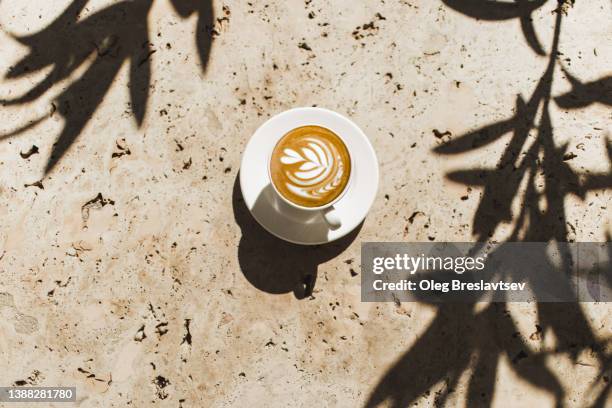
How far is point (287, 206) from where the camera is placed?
4.33ft

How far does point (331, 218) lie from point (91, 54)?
0.87m

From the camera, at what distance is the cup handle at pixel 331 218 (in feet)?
3.96

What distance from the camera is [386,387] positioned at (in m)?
1.46

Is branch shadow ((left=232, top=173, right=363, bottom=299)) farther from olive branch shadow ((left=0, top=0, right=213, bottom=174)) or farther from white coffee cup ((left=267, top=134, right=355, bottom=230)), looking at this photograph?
olive branch shadow ((left=0, top=0, right=213, bottom=174))

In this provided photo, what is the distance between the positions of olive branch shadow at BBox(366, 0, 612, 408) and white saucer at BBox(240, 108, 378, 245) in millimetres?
287

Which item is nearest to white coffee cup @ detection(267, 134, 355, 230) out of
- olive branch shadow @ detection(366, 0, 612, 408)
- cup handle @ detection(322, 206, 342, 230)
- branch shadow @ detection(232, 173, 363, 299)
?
cup handle @ detection(322, 206, 342, 230)

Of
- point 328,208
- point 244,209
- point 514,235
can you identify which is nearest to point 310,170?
point 328,208

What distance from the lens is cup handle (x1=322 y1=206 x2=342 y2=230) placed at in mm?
1208

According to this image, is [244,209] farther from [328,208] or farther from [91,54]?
[91,54]

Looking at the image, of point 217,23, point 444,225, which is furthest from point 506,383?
point 217,23

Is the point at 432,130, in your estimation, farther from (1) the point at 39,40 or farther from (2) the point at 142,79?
(1) the point at 39,40

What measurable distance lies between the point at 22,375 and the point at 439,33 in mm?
1512

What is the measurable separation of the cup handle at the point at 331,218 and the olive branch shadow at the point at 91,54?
587 mm

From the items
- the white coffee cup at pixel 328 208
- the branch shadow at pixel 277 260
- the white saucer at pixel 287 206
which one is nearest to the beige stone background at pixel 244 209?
the branch shadow at pixel 277 260
